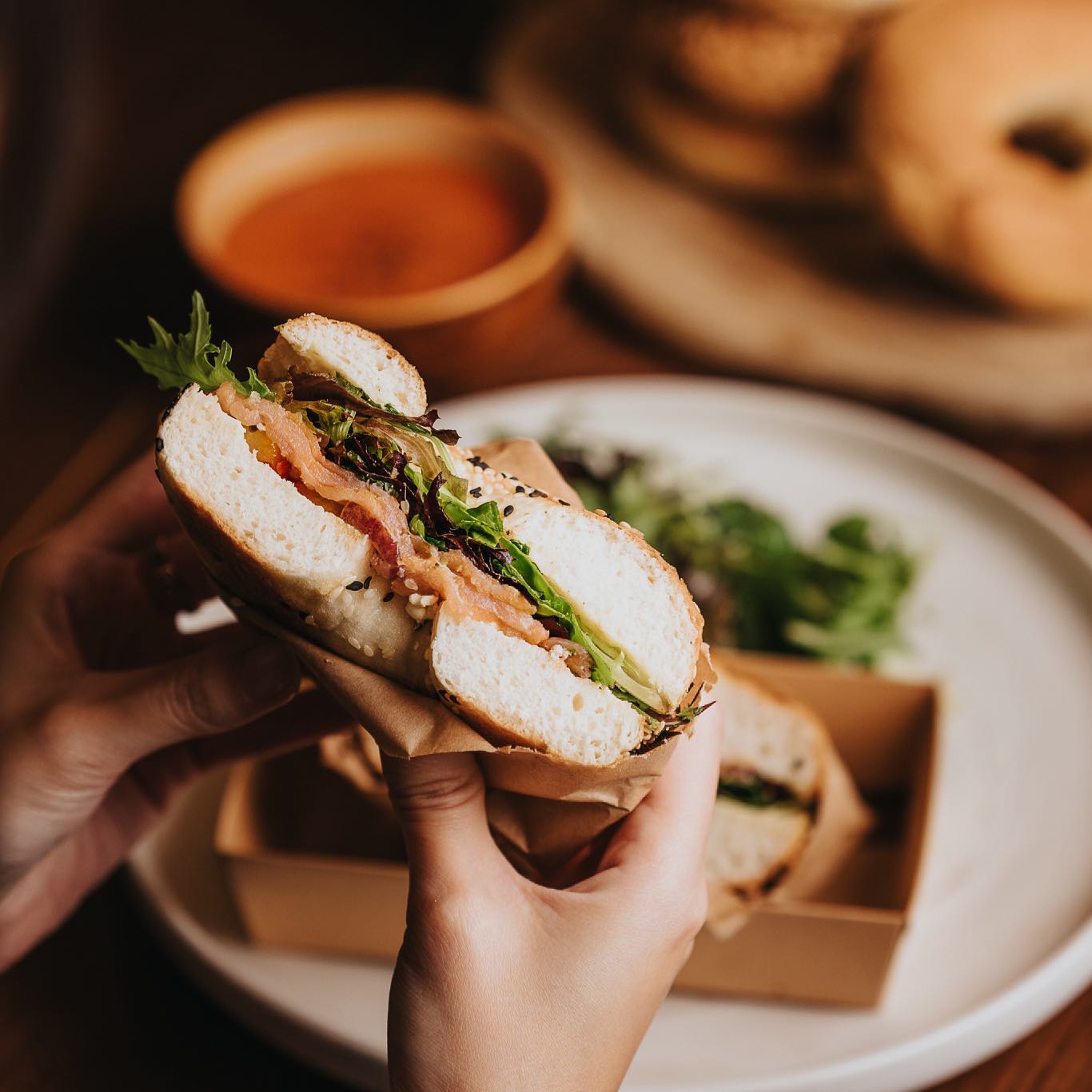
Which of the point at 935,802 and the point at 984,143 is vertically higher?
the point at 984,143

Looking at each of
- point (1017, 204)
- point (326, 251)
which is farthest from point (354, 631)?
point (1017, 204)

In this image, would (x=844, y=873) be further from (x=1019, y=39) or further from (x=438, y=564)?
(x=1019, y=39)

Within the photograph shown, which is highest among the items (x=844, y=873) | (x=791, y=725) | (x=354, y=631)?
(x=354, y=631)

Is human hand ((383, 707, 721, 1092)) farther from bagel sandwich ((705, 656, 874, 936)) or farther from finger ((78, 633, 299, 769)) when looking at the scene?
bagel sandwich ((705, 656, 874, 936))

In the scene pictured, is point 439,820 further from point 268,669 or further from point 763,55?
point 763,55

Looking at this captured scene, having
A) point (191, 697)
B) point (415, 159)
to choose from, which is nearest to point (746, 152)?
point (415, 159)

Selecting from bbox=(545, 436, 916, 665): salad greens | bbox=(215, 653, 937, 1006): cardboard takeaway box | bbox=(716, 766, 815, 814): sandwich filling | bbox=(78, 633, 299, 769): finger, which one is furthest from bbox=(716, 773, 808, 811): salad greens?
bbox=(78, 633, 299, 769): finger

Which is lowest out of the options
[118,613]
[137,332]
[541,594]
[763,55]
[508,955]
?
[137,332]
